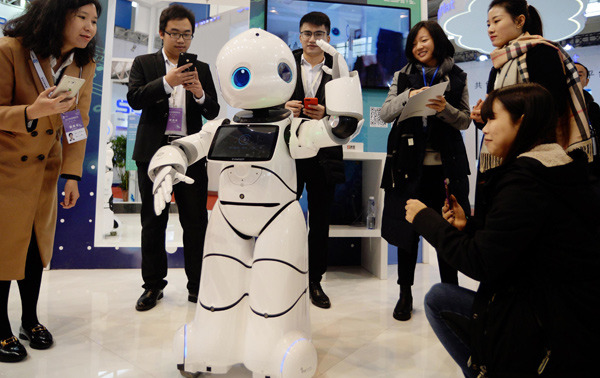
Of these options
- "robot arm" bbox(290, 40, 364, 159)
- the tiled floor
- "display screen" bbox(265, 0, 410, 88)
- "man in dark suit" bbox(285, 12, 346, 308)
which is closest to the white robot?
"robot arm" bbox(290, 40, 364, 159)

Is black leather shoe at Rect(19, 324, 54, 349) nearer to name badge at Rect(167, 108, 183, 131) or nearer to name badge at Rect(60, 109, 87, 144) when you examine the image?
name badge at Rect(60, 109, 87, 144)

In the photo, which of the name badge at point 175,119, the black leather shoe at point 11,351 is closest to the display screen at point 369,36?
the name badge at point 175,119

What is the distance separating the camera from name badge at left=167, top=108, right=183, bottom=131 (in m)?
2.42

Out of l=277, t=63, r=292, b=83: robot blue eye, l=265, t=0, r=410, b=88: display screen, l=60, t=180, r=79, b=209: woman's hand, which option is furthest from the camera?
l=265, t=0, r=410, b=88: display screen

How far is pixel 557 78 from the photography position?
178 centimetres

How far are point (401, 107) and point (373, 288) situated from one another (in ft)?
4.77

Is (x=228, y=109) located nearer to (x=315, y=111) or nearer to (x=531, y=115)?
(x=315, y=111)

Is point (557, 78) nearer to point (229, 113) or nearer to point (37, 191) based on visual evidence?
point (37, 191)

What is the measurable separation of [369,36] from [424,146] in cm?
186

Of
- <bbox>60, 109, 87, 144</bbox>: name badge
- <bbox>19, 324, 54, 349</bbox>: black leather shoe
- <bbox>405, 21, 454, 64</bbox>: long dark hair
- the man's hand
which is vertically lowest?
<bbox>19, 324, 54, 349</bbox>: black leather shoe

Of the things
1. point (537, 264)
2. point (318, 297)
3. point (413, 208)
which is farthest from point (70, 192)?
point (537, 264)

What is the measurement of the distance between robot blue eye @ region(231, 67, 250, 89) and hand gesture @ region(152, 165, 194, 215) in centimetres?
40

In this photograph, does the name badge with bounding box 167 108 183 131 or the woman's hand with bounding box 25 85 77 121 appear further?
the name badge with bounding box 167 108 183 131

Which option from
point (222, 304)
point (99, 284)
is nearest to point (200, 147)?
point (222, 304)
